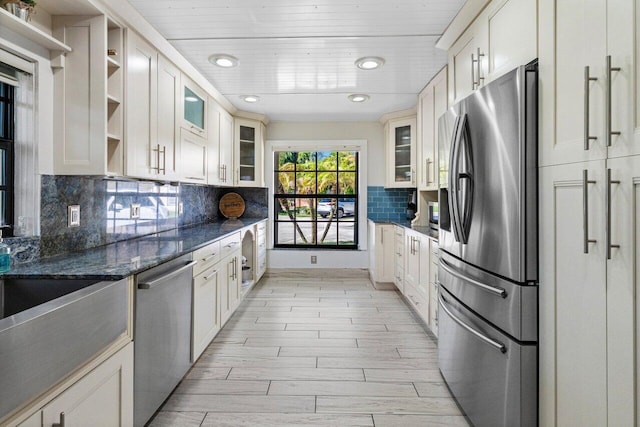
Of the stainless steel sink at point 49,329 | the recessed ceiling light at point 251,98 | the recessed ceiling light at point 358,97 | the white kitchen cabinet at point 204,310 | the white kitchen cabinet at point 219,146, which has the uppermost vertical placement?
the recessed ceiling light at point 251,98

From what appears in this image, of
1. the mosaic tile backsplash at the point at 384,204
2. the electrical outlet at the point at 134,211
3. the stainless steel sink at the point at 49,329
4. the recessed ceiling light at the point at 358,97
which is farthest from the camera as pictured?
the mosaic tile backsplash at the point at 384,204

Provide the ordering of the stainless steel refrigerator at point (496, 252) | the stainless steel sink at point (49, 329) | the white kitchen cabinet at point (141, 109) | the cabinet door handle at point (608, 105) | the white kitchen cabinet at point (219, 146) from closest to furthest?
the stainless steel sink at point (49, 329)
the cabinet door handle at point (608, 105)
the stainless steel refrigerator at point (496, 252)
the white kitchen cabinet at point (141, 109)
the white kitchen cabinet at point (219, 146)

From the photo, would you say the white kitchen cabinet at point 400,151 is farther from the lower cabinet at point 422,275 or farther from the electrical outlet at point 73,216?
the electrical outlet at point 73,216

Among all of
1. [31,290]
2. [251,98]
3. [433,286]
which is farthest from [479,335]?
[251,98]

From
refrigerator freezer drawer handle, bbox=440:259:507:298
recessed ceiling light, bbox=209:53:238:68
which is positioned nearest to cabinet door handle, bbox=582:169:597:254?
refrigerator freezer drawer handle, bbox=440:259:507:298

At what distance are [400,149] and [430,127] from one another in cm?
114

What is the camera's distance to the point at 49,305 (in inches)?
43.4

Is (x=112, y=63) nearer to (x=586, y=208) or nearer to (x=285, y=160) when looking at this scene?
(x=586, y=208)

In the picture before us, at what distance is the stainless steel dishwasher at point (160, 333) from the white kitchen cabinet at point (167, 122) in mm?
770

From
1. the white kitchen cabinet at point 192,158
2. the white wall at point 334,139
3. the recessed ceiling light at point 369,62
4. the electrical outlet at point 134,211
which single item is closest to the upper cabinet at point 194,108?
the white kitchen cabinet at point 192,158

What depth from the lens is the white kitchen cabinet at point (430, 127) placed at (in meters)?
Result: 3.17

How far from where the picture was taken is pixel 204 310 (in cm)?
253

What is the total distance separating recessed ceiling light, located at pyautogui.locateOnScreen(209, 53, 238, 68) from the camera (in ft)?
9.35

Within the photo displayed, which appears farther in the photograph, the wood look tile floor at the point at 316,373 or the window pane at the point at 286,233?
the window pane at the point at 286,233
